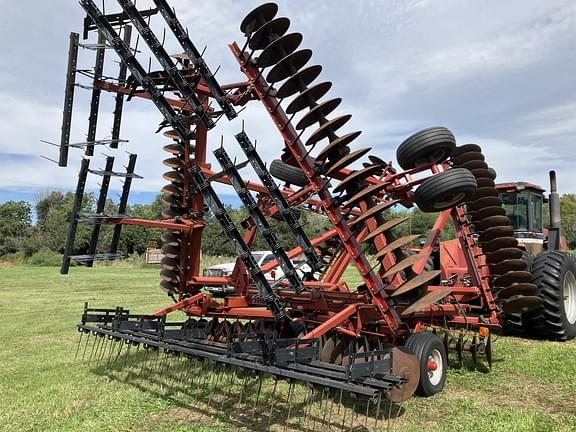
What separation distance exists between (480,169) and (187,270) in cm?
413

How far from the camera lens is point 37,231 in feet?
173

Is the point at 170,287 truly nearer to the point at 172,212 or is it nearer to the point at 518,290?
the point at 172,212

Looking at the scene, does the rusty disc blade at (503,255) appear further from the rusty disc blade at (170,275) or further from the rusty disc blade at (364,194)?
the rusty disc blade at (170,275)

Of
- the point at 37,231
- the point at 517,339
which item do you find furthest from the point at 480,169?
the point at 37,231

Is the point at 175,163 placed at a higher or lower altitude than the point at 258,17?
lower

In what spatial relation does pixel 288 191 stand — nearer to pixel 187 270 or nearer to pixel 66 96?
pixel 187 270

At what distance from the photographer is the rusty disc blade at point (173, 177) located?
625cm

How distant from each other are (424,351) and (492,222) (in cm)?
263

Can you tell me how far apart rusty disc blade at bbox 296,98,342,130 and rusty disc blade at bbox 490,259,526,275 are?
3.17 meters

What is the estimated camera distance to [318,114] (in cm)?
460

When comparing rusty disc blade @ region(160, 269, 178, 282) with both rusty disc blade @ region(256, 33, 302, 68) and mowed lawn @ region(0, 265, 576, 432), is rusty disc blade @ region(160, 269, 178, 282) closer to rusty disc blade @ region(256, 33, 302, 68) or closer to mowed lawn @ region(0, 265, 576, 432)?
mowed lawn @ region(0, 265, 576, 432)

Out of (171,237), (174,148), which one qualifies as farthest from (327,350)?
(174,148)

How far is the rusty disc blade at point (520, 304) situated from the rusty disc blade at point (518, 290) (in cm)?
9

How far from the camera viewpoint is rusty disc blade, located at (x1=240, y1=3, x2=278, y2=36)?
4.59 meters
